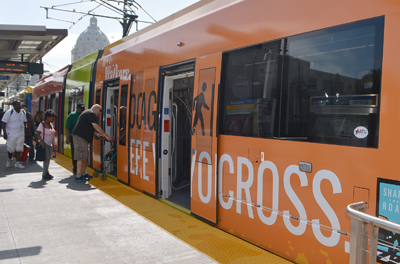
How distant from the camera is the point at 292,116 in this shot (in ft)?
10.7

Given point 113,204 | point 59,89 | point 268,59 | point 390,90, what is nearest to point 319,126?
point 390,90

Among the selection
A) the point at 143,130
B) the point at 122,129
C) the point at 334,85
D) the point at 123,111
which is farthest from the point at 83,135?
the point at 334,85

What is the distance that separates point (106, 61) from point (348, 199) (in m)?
6.75

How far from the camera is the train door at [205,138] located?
4258 millimetres

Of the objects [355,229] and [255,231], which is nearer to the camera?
[355,229]

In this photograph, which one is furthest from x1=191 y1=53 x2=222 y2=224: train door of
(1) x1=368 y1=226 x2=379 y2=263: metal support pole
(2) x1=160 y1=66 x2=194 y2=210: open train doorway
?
(1) x1=368 y1=226 x2=379 y2=263: metal support pole

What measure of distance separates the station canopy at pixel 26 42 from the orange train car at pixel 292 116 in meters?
6.12

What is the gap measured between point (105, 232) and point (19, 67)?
11.9 m

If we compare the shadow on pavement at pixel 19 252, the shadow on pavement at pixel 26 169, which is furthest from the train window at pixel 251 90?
the shadow on pavement at pixel 26 169

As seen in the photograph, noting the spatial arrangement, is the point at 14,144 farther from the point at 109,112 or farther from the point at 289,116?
the point at 289,116

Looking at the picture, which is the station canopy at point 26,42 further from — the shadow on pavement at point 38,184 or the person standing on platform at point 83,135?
the shadow on pavement at point 38,184

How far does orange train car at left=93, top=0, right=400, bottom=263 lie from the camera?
8.59ft

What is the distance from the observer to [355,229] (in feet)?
6.50

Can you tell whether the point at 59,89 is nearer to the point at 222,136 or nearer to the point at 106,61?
the point at 106,61
